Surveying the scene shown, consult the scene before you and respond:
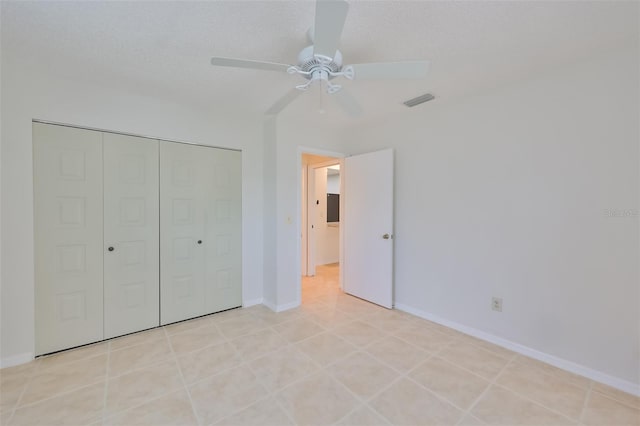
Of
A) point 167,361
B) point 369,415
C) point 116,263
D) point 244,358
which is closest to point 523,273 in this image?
point 369,415

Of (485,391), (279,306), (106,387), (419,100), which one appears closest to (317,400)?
(485,391)

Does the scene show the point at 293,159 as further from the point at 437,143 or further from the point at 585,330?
the point at 585,330

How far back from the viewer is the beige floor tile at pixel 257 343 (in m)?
2.32

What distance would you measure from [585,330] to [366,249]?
6.82ft

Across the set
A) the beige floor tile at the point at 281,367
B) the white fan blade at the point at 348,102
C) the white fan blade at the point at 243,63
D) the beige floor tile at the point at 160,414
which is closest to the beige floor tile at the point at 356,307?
the beige floor tile at the point at 281,367

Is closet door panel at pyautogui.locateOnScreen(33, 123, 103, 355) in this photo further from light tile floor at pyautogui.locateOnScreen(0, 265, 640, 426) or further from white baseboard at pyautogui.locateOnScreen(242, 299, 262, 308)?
white baseboard at pyautogui.locateOnScreen(242, 299, 262, 308)

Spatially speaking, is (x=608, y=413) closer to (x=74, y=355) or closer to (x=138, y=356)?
(x=138, y=356)

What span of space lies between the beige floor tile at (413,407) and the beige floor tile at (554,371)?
94 centimetres

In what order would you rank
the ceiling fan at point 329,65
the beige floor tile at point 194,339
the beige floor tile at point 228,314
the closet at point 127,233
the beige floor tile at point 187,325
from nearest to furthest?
the ceiling fan at point 329,65 → the closet at point 127,233 → the beige floor tile at point 194,339 → the beige floor tile at point 187,325 → the beige floor tile at point 228,314

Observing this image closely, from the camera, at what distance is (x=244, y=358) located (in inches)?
88.4

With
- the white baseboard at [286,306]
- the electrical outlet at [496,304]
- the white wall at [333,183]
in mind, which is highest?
the white wall at [333,183]

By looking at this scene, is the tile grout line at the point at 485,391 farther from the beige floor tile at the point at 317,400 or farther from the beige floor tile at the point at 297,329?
the beige floor tile at the point at 297,329

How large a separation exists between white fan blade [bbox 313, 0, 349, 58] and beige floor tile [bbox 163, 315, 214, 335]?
9.06ft

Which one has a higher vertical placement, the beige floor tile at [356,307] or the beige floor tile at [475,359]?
the beige floor tile at [356,307]
